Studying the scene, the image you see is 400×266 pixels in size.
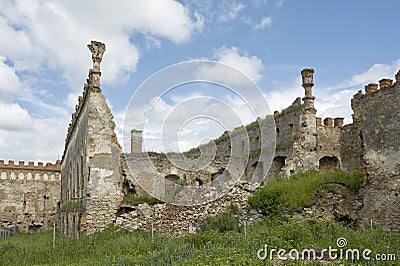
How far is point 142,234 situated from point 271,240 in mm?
5002

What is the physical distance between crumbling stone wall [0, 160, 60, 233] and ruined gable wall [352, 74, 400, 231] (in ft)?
83.3

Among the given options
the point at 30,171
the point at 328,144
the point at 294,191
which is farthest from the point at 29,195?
the point at 294,191

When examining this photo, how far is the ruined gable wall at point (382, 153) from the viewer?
12.6m

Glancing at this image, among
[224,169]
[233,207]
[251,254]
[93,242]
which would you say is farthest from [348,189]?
[93,242]

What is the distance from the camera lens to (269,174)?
2227 centimetres

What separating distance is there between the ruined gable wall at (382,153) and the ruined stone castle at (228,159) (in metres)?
0.03

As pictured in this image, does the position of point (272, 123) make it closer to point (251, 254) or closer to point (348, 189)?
point (348, 189)

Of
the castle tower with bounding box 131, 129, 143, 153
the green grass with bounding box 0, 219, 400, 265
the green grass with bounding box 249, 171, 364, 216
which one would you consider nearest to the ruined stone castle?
the castle tower with bounding box 131, 129, 143, 153

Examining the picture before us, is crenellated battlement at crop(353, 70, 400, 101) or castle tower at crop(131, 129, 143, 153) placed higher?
crenellated battlement at crop(353, 70, 400, 101)

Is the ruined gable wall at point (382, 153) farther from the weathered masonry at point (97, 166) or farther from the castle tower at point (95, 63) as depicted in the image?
the castle tower at point (95, 63)

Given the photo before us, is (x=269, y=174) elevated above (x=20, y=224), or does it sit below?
above

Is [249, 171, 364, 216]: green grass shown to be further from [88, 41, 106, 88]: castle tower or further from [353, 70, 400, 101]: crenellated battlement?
[88, 41, 106, 88]: castle tower

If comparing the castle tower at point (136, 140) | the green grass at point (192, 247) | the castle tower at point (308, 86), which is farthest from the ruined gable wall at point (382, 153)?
the castle tower at point (136, 140)

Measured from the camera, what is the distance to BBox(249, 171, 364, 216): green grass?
13.6 m
